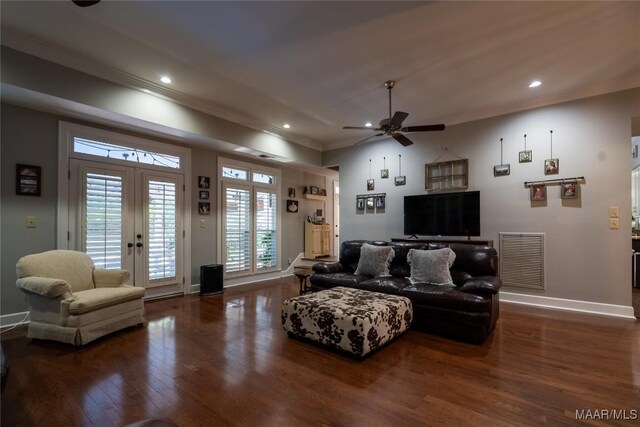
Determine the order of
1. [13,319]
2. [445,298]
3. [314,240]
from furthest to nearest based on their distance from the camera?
1. [314,240]
2. [13,319]
3. [445,298]

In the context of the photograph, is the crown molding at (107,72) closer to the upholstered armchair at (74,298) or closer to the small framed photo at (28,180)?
the small framed photo at (28,180)

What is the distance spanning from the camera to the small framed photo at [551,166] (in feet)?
14.2

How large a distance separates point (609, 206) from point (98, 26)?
20.9 feet

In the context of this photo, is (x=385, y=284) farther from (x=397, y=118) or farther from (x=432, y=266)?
(x=397, y=118)

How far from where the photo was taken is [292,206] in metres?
7.14

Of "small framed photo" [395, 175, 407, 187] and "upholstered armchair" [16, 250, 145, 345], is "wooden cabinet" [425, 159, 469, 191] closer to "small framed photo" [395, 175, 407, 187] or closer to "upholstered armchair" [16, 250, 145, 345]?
"small framed photo" [395, 175, 407, 187]

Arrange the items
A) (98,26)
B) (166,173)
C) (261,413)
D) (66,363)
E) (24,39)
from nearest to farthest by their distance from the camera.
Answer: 1. (261,413)
2. (66,363)
3. (98,26)
4. (24,39)
5. (166,173)

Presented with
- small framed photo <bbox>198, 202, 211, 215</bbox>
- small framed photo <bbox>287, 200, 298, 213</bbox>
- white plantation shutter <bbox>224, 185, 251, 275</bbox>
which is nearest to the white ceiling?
small framed photo <bbox>198, 202, 211, 215</bbox>

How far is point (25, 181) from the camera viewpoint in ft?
11.8

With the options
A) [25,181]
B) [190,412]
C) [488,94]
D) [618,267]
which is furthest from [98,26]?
[618,267]

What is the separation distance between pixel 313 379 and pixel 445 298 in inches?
67.7

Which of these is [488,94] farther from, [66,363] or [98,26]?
[66,363]

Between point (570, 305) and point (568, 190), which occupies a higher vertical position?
point (568, 190)

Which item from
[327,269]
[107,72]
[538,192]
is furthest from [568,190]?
[107,72]
